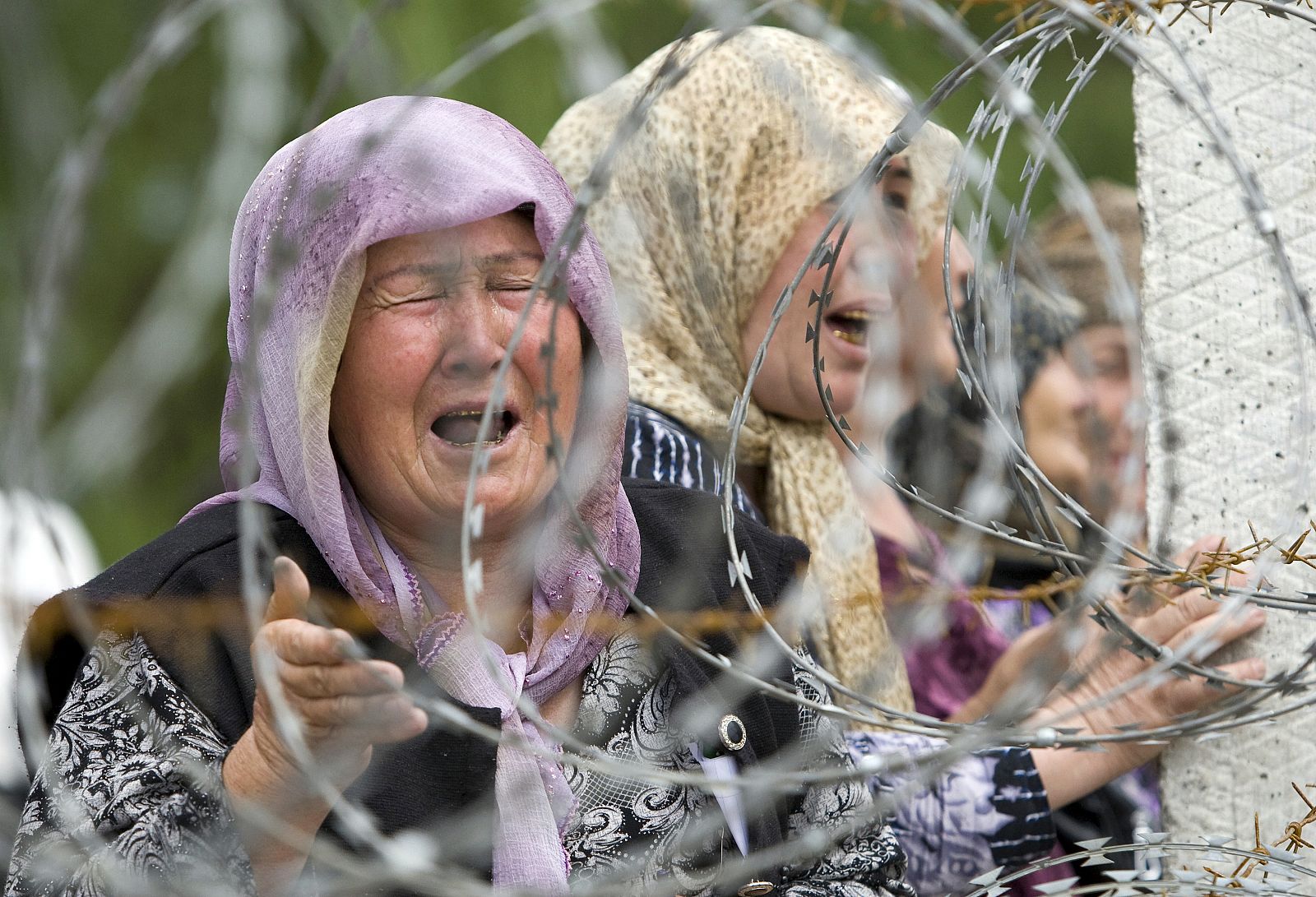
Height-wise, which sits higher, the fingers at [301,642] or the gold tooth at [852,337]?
the fingers at [301,642]

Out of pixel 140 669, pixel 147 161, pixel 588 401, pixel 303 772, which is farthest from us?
pixel 147 161

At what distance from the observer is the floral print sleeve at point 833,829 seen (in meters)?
2.06

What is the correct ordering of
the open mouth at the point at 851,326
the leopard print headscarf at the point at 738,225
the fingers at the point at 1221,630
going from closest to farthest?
the fingers at the point at 1221,630
the leopard print headscarf at the point at 738,225
the open mouth at the point at 851,326

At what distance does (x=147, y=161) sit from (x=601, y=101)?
1.83 meters

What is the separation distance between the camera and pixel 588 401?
2057 mm

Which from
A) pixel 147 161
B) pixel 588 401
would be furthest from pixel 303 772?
pixel 147 161

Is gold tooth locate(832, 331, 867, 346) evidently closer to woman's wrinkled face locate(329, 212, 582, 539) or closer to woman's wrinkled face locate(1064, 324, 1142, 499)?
woman's wrinkled face locate(329, 212, 582, 539)

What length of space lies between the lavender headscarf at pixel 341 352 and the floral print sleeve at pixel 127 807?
299 mm

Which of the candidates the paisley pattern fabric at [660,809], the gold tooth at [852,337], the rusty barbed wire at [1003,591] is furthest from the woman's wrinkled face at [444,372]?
the gold tooth at [852,337]

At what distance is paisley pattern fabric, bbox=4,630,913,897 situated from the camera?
1629mm

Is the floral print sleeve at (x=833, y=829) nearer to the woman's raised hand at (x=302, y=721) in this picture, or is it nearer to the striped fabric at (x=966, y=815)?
the striped fabric at (x=966, y=815)

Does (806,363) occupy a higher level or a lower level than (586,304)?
lower

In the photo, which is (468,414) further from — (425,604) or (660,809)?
(660,809)

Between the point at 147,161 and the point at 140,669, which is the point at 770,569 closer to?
the point at 140,669
